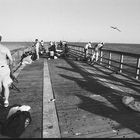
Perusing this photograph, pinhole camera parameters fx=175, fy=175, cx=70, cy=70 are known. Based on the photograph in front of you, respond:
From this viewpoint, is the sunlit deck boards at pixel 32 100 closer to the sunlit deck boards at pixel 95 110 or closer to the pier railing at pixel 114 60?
the sunlit deck boards at pixel 95 110

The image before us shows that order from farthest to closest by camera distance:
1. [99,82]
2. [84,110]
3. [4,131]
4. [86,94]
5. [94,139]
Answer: [99,82] < [86,94] < [84,110] < [4,131] < [94,139]

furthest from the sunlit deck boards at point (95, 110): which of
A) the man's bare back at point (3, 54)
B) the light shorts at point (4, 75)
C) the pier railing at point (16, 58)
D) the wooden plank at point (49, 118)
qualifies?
the pier railing at point (16, 58)

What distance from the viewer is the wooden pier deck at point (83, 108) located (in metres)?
3.74

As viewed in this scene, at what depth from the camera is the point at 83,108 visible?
4.98 meters

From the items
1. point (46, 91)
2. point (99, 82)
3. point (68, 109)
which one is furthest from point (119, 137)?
point (99, 82)

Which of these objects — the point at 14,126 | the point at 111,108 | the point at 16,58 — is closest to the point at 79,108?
the point at 111,108

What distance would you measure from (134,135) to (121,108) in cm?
141

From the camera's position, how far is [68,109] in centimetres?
493

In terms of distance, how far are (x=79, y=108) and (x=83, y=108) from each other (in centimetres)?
11

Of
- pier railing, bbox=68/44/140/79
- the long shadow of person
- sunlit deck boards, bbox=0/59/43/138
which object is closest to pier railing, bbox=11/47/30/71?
sunlit deck boards, bbox=0/59/43/138

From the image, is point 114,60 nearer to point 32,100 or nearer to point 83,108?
point 83,108

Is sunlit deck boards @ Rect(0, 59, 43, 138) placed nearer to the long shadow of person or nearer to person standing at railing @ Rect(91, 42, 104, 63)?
the long shadow of person

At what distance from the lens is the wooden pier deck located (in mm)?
3736

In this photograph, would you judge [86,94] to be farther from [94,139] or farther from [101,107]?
[94,139]
